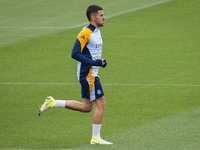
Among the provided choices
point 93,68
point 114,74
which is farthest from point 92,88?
point 114,74

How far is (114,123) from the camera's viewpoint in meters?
7.30

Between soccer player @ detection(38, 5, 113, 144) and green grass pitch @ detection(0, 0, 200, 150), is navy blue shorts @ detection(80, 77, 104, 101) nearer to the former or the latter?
soccer player @ detection(38, 5, 113, 144)

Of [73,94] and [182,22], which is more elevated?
[182,22]

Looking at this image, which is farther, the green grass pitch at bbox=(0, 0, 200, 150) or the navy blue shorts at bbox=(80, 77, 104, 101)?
the green grass pitch at bbox=(0, 0, 200, 150)

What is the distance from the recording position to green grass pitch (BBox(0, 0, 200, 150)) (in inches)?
264

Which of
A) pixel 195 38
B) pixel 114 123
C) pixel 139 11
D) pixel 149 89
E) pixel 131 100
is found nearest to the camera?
pixel 114 123

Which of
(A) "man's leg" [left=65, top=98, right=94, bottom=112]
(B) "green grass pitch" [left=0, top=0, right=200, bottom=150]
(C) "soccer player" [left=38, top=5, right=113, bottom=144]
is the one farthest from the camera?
(B) "green grass pitch" [left=0, top=0, right=200, bottom=150]

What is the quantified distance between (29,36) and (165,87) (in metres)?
6.57

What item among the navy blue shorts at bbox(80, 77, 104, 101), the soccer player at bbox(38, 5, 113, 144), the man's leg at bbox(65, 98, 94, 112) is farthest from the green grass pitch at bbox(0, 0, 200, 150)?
the navy blue shorts at bbox(80, 77, 104, 101)

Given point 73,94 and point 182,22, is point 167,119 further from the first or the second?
point 182,22

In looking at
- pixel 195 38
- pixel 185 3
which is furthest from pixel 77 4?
pixel 195 38

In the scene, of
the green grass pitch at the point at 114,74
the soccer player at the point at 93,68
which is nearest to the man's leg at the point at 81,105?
the soccer player at the point at 93,68

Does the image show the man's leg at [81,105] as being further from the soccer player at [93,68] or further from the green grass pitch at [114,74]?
the green grass pitch at [114,74]

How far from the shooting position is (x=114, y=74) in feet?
34.8
